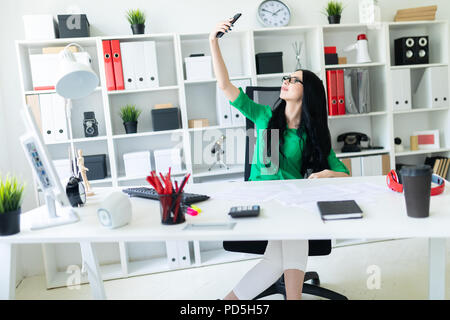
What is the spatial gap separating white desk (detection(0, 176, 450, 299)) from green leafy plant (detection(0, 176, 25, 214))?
89 mm

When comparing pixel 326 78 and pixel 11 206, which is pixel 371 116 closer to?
pixel 326 78

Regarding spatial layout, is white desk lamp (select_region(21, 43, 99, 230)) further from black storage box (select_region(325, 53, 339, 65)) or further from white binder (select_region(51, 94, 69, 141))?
black storage box (select_region(325, 53, 339, 65))

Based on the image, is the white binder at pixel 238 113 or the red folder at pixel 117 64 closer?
the red folder at pixel 117 64

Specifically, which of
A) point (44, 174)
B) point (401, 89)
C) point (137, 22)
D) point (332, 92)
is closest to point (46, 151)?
point (44, 174)

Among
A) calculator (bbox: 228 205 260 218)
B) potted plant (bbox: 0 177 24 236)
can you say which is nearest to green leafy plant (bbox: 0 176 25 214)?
potted plant (bbox: 0 177 24 236)

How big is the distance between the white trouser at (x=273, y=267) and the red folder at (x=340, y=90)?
1751 mm

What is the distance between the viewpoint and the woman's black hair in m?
2.06

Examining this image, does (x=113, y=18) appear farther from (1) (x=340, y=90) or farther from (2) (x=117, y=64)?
(1) (x=340, y=90)

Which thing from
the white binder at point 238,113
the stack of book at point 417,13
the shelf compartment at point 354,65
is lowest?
the white binder at point 238,113

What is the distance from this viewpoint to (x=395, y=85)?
3.17 metres

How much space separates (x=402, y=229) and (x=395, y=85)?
2454mm

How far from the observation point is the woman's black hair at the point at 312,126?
2.06 metres

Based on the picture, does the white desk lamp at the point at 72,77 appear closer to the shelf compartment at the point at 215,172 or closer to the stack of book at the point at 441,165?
the shelf compartment at the point at 215,172

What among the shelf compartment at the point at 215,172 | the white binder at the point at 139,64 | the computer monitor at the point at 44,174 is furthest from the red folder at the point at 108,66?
the computer monitor at the point at 44,174
